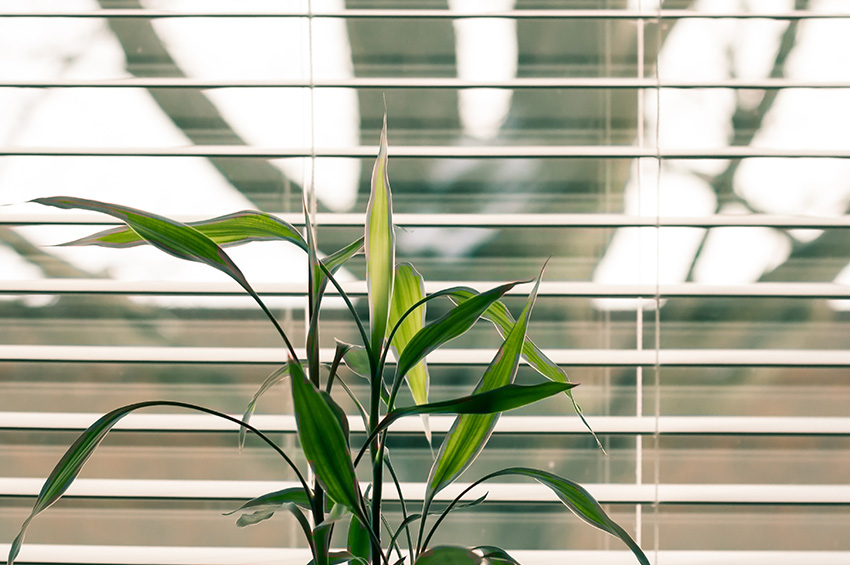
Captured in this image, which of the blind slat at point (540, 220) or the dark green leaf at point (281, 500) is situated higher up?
the blind slat at point (540, 220)

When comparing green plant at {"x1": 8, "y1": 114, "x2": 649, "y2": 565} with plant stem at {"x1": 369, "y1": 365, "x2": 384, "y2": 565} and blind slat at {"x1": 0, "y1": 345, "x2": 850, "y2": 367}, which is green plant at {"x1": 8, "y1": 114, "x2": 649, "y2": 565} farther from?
blind slat at {"x1": 0, "y1": 345, "x2": 850, "y2": 367}

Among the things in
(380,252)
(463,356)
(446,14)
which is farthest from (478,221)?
(380,252)

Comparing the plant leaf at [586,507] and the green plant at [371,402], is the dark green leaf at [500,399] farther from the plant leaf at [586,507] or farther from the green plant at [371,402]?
the plant leaf at [586,507]

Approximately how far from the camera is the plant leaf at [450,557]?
0.68 m

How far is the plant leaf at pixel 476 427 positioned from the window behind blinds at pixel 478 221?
0.51 meters

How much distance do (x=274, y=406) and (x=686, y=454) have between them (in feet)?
2.99

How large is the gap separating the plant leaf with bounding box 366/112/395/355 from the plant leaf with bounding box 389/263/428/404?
0.12 metres

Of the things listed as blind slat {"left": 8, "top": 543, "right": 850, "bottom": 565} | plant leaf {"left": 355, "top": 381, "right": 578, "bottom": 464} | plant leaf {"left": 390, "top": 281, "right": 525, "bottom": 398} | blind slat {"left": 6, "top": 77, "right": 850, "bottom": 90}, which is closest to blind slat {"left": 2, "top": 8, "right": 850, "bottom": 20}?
blind slat {"left": 6, "top": 77, "right": 850, "bottom": 90}

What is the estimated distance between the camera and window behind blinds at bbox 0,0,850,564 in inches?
51.9

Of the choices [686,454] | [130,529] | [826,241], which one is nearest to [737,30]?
[826,241]

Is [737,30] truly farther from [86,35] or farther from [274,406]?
[86,35]

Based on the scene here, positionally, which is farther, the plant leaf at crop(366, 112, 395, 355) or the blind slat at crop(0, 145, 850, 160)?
the blind slat at crop(0, 145, 850, 160)

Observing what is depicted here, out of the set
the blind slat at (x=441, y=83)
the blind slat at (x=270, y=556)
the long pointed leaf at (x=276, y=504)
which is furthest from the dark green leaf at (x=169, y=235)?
the blind slat at (x=270, y=556)

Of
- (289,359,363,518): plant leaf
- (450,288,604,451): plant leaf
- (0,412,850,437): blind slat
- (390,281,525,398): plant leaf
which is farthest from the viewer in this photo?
(0,412,850,437): blind slat
